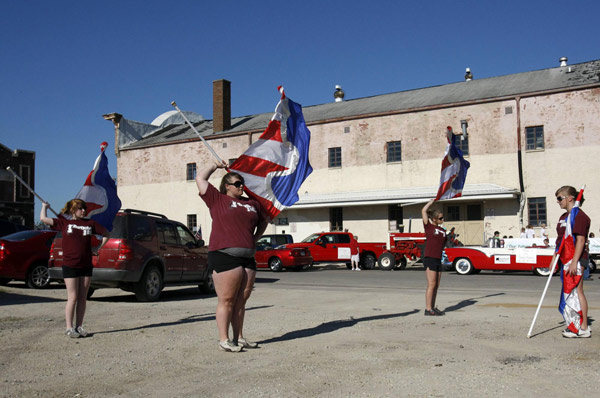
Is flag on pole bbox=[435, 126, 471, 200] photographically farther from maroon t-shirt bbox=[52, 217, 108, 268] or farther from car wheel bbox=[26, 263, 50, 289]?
car wheel bbox=[26, 263, 50, 289]

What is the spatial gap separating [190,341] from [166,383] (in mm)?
2067

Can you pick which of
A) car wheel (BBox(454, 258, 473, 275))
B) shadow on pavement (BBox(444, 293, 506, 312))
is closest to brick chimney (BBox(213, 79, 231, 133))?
car wheel (BBox(454, 258, 473, 275))

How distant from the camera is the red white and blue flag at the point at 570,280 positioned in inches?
280

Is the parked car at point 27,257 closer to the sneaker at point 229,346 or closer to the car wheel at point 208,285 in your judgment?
the car wheel at point 208,285

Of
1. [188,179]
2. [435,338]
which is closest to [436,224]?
[435,338]

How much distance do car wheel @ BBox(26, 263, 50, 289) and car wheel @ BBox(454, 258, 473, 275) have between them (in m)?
14.7

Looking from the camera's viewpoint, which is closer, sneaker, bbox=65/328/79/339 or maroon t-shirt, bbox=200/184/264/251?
maroon t-shirt, bbox=200/184/264/251

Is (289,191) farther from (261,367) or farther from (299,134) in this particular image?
(261,367)

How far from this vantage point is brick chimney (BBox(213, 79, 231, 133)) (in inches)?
1598

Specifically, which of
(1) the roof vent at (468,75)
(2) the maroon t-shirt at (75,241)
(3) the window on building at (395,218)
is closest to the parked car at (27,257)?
(2) the maroon t-shirt at (75,241)

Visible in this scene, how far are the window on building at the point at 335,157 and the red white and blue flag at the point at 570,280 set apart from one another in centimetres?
2778

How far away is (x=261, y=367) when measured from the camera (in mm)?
5531

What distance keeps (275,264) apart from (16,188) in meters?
34.6

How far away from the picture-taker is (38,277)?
48.0 feet
